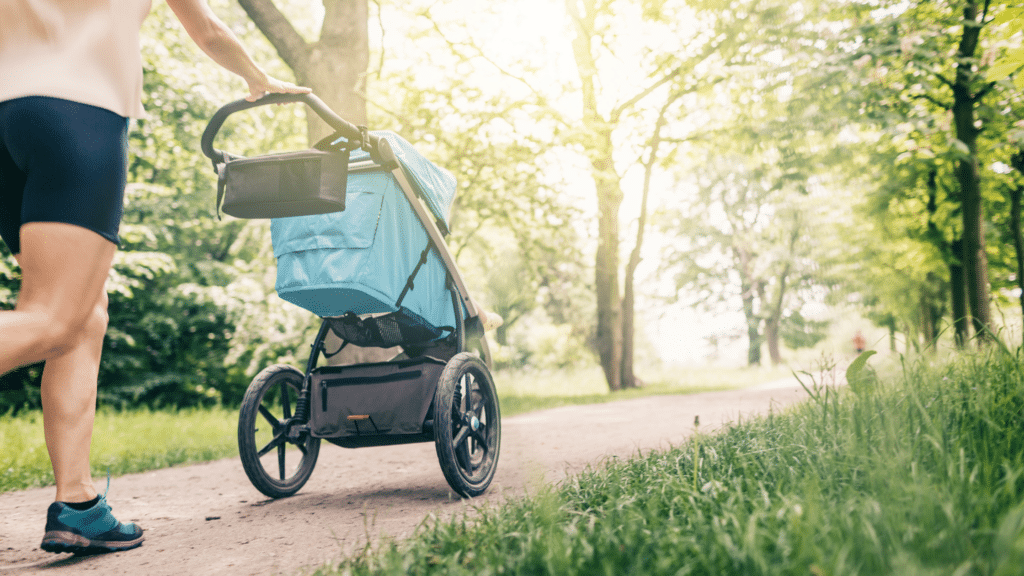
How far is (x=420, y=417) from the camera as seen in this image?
3311 mm

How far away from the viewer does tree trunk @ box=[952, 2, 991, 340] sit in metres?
8.07

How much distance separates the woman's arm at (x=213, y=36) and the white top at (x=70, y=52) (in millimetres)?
267

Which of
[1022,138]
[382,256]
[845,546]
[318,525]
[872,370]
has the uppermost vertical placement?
[1022,138]

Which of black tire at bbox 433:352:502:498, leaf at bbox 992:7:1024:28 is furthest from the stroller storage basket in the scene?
leaf at bbox 992:7:1024:28

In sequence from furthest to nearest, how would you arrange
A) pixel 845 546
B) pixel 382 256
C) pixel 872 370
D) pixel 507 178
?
pixel 507 178
pixel 872 370
pixel 382 256
pixel 845 546

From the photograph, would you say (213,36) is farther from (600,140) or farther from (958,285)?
(958,285)

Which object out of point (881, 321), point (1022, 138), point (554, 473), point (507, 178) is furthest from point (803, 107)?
point (881, 321)

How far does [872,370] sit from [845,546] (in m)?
2.33

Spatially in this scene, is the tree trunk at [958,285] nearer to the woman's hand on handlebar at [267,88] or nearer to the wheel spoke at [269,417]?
the wheel spoke at [269,417]

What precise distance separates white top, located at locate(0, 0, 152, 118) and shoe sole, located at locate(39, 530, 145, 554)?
4.79ft

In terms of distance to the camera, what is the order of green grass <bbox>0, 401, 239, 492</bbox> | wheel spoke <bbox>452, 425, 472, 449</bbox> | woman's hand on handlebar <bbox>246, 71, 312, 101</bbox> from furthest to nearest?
1. green grass <bbox>0, 401, 239, 492</bbox>
2. wheel spoke <bbox>452, 425, 472, 449</bbox>
3. woman's hand on handlebar <bbox>246, 71, 312, 101</bbox>

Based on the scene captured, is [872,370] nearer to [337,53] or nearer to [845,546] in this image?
[845,546]

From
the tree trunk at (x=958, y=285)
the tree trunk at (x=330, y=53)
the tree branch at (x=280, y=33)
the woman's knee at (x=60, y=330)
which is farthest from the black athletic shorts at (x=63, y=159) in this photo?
the tree trunk at (x=958, y=285)

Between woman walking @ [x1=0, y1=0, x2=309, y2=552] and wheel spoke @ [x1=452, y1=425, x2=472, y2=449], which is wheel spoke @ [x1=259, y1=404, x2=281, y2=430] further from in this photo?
woman walking @ [x1=0, y1=0, x2=309, y2=552]
